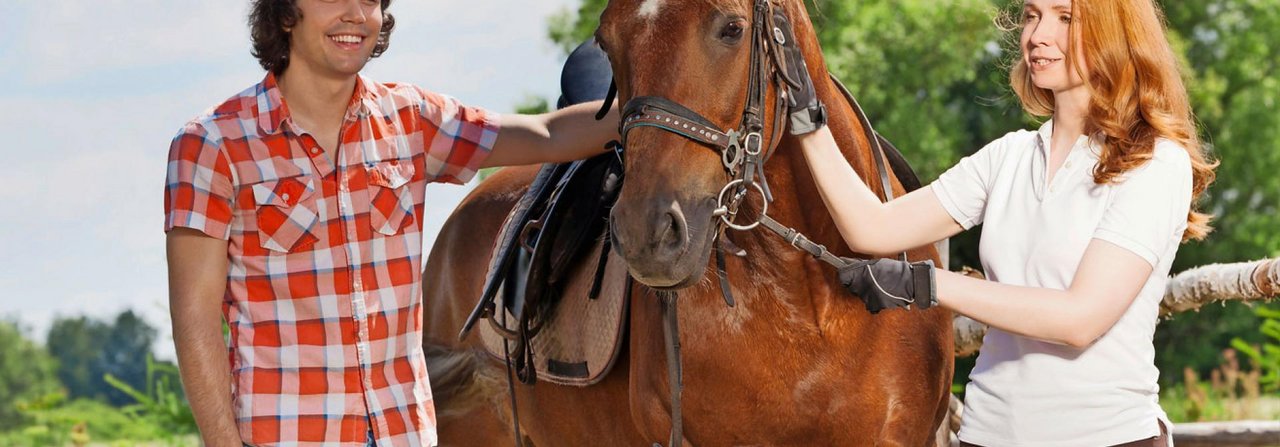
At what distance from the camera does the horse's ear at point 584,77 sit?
4305mm

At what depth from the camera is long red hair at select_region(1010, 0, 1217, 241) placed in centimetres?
225

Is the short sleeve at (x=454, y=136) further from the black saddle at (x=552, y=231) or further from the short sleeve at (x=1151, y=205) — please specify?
the short sleeve at (x=1151, y=205)

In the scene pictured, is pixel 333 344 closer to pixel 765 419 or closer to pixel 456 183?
pixel 456 183

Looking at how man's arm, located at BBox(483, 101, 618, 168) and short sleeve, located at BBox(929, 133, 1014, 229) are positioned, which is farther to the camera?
man's arm, located at BBox(483, 101, 618, 168)

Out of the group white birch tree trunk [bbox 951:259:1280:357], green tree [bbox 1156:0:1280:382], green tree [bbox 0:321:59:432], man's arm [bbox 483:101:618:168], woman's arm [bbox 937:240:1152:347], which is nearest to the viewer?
woman's arm [bbox 937:240:1152:347]

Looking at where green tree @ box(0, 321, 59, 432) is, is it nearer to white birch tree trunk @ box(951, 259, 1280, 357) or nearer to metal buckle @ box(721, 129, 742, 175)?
→ white birch tree trunk @ box(951, 259, 1280, 357)

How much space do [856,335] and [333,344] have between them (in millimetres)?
1189

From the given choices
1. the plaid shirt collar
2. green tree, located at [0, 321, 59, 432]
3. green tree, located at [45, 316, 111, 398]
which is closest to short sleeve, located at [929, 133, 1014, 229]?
the plaid shirt collar

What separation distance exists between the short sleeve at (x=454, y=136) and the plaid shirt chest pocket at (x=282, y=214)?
1.46 ft

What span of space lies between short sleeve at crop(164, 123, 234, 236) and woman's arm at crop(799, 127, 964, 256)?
1243 mm

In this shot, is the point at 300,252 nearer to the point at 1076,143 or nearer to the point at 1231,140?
the point at 1076,143

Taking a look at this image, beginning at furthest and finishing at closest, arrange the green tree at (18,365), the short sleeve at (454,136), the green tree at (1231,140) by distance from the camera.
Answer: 1. the green tree at (18,365)
2. the green tree at (1231,140)
3. the short sleeve at (454,136)

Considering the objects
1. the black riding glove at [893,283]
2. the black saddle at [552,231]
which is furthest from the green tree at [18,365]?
the black riding glove at [893,283]

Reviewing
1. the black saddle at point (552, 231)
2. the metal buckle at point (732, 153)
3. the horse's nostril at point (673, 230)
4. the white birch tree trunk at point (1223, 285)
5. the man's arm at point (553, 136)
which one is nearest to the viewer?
the horse's nostril at point (673, 230)
